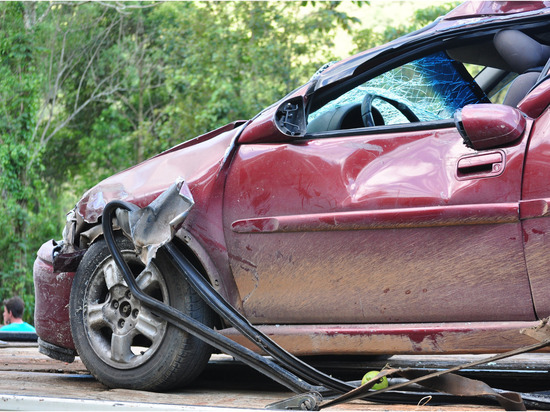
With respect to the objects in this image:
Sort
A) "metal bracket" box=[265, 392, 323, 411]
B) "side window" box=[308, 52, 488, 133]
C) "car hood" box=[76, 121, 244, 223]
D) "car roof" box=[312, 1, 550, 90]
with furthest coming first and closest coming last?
"side window" box=[308, 52, 488, 133] → "car hood" box=[76, 121, 244, 223] → "car roof" box=[312, 1, 550, 90] → "metal bracket" box=[265, 392, 323, 411]

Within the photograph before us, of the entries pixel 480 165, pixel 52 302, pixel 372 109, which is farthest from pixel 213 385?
pixel 480 165

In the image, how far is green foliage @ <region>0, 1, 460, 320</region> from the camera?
17.4 meters

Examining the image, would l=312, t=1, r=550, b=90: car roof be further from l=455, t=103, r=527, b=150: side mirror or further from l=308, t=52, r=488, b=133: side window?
l=455, t=103, r=527, b=150: side mirror

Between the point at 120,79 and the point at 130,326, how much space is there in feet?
68.6

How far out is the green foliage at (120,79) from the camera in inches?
687

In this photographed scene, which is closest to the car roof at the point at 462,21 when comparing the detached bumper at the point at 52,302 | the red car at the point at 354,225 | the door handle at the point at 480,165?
the red car at the point at 354,225

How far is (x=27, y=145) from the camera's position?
703 inches

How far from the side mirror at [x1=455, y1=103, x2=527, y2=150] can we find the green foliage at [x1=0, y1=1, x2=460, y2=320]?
10666 millimetres

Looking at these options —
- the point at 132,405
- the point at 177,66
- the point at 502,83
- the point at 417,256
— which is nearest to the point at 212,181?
the point at 417,256

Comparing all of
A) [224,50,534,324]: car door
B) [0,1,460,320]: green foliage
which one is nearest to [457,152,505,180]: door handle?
[224,50,534,324]: car door

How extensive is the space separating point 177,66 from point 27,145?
14.8 feet

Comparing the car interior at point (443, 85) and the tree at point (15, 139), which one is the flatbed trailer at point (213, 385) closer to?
the car interior at point (443, 85)

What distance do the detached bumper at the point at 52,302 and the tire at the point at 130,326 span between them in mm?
213

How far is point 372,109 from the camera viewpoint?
394cm
